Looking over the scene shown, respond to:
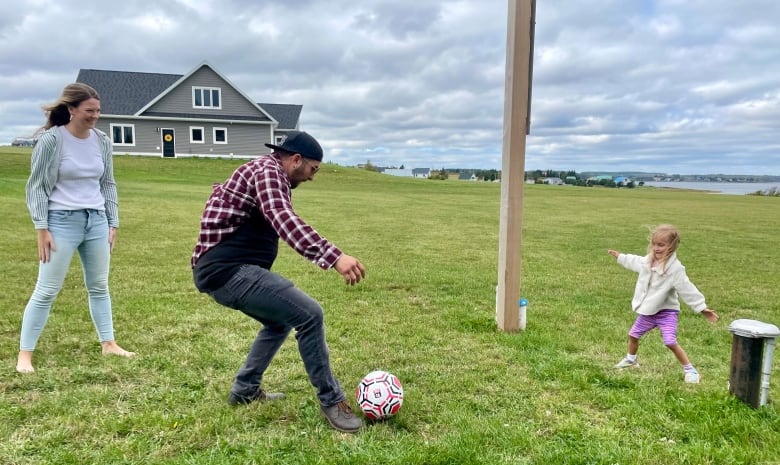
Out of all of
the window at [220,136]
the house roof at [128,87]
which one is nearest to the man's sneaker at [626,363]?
the house roof at [128,87]

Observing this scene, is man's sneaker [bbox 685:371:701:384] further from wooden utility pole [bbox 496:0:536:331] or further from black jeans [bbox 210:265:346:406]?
black jeans [bbox 210:265:346:406]

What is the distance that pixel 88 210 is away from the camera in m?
4.42

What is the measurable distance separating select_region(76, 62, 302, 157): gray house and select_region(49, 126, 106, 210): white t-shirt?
36606mm

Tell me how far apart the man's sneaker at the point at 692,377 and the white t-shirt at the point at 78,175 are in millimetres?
5075

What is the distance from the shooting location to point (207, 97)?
4031cm

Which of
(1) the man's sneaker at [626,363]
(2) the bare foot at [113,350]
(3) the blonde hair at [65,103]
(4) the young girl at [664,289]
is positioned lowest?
(1) the man's sneaker at [626,363]

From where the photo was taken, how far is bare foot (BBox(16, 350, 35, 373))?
4234 millimetres

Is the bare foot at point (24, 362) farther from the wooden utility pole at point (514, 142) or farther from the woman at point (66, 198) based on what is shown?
the wooden utility pole at point (514, 142)

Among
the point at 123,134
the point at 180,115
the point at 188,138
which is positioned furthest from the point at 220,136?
the point at 123,134

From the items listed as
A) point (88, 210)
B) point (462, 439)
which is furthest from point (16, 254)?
point (462, 439)

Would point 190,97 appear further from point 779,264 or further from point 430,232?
point 779,264

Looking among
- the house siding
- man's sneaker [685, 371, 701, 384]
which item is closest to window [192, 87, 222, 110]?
the house siding

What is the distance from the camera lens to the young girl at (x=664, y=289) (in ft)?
14.6

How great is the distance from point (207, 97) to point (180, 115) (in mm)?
2377
